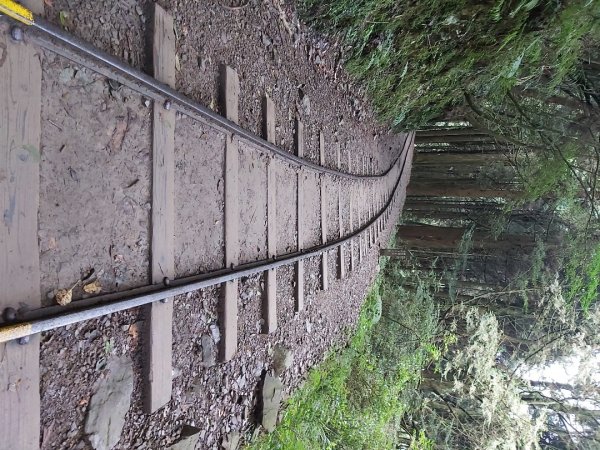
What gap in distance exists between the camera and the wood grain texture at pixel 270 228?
3.38 m

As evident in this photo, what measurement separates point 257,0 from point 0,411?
9.98 feet

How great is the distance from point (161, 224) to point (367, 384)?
5.40 meters

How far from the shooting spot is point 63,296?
5.65 ft

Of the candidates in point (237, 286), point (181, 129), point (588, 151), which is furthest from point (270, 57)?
point (588, 151)

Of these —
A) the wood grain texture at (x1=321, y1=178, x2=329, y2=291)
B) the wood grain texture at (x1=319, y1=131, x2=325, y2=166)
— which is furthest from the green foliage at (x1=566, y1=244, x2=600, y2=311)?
the wood grain texture at (x1=319, y1=131, x2=325, y2=166)

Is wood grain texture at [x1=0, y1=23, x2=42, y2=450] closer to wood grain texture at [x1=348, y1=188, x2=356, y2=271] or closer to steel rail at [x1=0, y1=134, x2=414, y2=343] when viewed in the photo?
steel rail at [x1=0, y1=134, x2=414, y2=343]

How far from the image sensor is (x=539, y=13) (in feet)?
15.1

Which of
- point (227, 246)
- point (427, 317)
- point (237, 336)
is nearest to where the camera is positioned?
point (227, 246)

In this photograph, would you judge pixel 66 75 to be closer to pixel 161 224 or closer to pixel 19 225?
pixel 19 225

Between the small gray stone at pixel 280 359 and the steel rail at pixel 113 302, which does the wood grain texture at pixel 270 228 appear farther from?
the small gray stone at pixel 280 359

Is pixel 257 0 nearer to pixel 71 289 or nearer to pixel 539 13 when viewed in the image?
pixel 71 289

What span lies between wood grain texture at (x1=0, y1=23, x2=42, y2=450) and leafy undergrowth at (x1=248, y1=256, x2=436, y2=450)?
2.18 meters

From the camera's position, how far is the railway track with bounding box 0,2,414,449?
A: 1539 mm

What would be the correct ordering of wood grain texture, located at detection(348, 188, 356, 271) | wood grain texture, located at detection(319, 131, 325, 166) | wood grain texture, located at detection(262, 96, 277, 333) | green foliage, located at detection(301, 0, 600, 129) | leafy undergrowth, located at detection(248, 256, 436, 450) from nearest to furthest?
wood grain texture, located at detection(262, 96, 277, 333) < green foliage, located at detection(301, 0, 600, 129) < leafy undergrowth, located at detection(248, 256, 436, 450) < wood grain texture, located at detection(319, 131, 325, 166) < wood grain texture, located at detection(348, 188, 356, 271)
